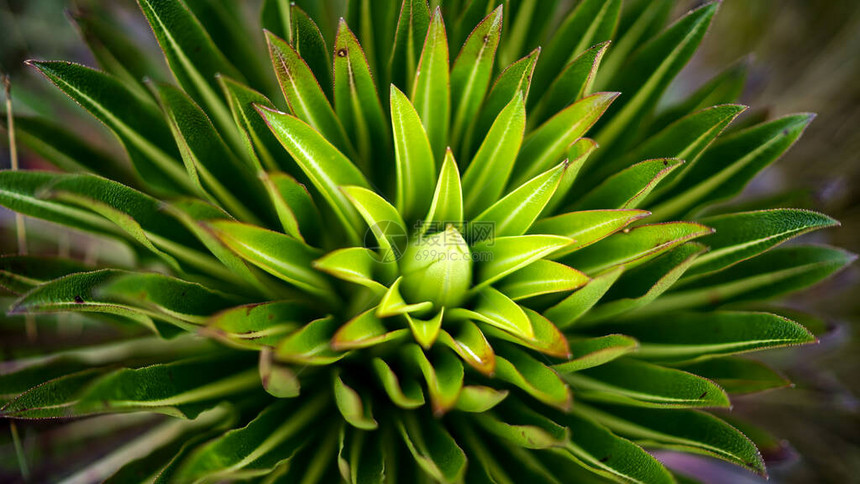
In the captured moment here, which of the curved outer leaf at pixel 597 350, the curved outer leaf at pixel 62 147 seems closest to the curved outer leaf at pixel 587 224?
the curved outer leaf at pixel 597 350

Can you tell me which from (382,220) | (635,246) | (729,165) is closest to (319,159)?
(382,220)

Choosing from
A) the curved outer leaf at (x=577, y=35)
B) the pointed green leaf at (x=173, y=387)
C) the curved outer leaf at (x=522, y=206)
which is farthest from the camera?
the curved outer leaf at (x=577, y=35)

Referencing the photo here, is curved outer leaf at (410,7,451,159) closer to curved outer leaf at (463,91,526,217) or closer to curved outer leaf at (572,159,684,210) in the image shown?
curved outer leaf at (463,91,526,217)

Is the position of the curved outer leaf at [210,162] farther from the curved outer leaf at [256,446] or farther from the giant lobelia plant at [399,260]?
the curved outer leaf at [256,446]

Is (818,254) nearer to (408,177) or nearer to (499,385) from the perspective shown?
(499,385)

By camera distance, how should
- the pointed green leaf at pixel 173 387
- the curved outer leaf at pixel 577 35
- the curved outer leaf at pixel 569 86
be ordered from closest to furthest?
the pointed green leaf at pixel 173 387 → the curved outer leaf at pixel 569 86 → the curved outer leaf at pixel 577 35

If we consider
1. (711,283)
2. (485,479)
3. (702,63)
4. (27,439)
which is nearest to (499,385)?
(485,479)
